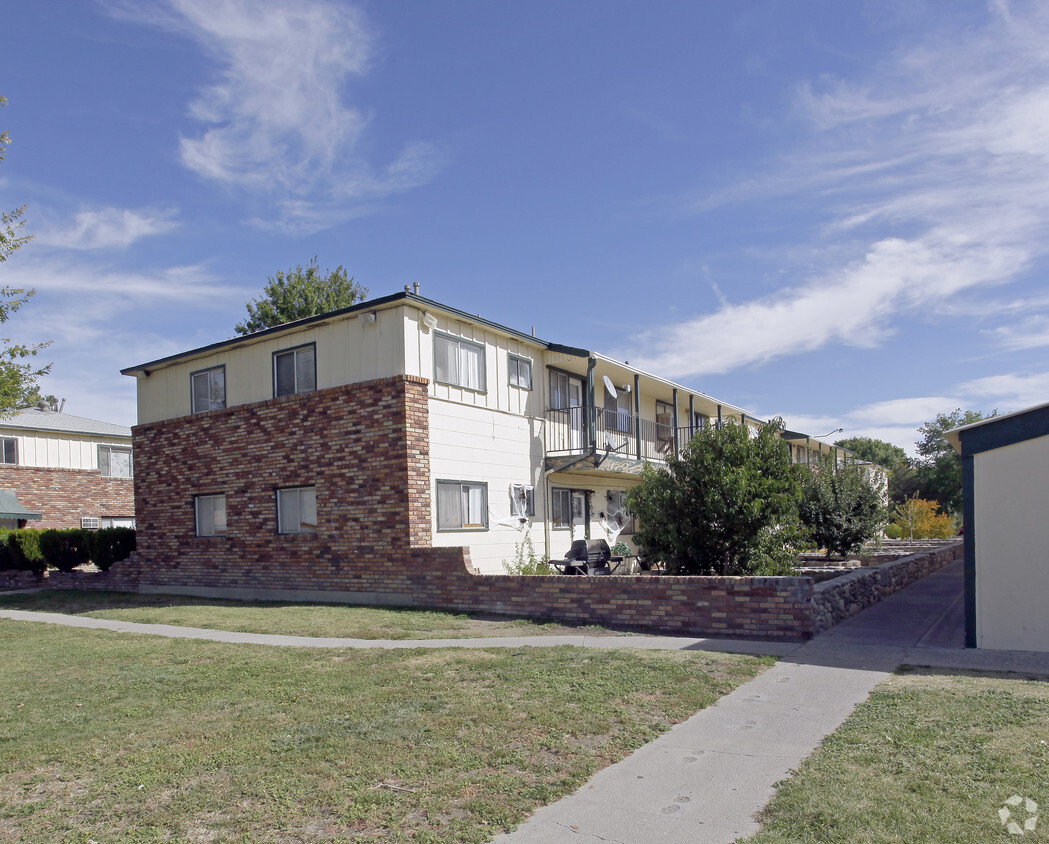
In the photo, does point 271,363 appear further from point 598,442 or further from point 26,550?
→ point 26,550

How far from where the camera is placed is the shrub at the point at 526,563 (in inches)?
661

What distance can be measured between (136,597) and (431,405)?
8.32 meters

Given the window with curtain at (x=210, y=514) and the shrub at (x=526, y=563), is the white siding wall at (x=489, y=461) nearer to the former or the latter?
the shrub at (x=526, y=563)

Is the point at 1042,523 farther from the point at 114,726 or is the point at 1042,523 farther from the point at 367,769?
the point at 114,726

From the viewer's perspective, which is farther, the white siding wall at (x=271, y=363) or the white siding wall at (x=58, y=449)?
the white siding wall at (x=58, y=449)

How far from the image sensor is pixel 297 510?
16.6m

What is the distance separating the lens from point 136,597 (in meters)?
17.8

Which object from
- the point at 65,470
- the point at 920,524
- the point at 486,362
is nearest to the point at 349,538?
the point at 486,362

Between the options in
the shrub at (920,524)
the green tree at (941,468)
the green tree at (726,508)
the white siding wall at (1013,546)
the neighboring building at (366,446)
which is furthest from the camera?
the green tree at (941,468)

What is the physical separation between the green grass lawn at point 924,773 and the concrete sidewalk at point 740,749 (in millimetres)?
208

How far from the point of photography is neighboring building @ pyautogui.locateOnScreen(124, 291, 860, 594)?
15.1m

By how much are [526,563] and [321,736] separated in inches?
451

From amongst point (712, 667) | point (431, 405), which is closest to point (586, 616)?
point (712, 667)

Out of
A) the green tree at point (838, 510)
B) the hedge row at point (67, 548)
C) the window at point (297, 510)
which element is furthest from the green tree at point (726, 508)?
the hedge row at point (67, 548)
